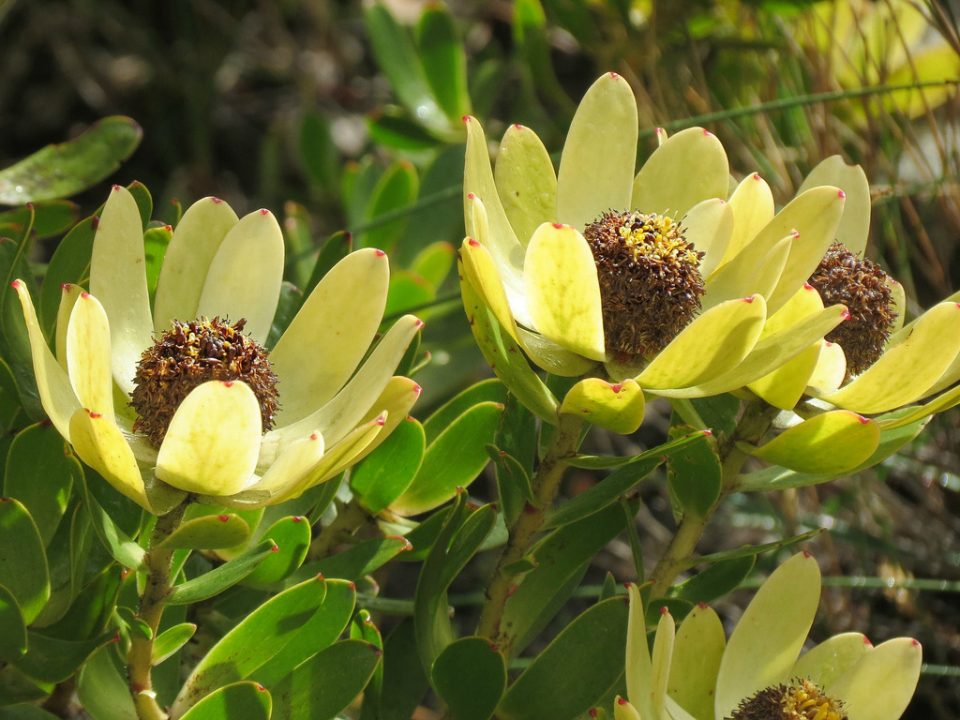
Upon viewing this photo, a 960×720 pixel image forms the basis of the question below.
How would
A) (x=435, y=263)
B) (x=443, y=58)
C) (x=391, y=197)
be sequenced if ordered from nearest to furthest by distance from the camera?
1. (x=435, y=263)
2. (x=391, y=197)
3. (x=443, y=58)

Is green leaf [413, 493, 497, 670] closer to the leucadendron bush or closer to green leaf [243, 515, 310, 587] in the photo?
the leucadendron bush

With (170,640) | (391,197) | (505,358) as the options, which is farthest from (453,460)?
(391,197)

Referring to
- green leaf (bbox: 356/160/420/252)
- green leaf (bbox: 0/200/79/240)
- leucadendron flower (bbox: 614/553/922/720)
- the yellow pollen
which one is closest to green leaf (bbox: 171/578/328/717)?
leucadendron flower (bbox: 614/553/922/720)

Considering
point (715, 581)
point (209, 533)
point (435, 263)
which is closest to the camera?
point (209, 533)

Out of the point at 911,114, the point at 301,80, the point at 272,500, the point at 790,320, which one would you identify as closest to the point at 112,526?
the point at 272,500

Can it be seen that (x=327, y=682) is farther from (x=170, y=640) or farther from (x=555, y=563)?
(x=555, y=563)

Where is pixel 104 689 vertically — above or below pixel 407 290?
below

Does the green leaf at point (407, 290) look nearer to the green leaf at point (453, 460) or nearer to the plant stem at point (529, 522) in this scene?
the green leaf at point (453, 460)
